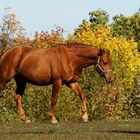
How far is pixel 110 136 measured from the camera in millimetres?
13406

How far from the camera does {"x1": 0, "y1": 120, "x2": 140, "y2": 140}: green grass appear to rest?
1343 centimetres

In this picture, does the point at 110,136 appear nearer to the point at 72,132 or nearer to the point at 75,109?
the point at 72,132

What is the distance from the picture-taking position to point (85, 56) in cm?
1919

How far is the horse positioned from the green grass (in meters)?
2.51

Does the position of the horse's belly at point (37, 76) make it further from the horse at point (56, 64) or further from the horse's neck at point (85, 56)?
the horse's neck at point (85, 56)

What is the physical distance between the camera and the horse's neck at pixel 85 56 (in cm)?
1914

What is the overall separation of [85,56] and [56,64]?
0.93 meters

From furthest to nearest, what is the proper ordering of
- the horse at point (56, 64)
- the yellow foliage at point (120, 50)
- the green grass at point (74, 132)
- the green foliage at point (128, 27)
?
1. the green foliage at point (128, 27)
2. the yellow foliage at point (120, 50)
3. the horse at point (56, 64)
4. the green grass at point (74, 132)

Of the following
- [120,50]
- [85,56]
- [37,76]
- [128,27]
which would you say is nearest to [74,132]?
[85,56]

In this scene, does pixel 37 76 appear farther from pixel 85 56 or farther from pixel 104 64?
pixel 104 64

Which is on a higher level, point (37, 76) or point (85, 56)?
point (85, 56)

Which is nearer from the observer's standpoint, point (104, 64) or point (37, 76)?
point (104, 64)

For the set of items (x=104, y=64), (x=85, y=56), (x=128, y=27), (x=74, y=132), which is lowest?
(x=128, y=27)

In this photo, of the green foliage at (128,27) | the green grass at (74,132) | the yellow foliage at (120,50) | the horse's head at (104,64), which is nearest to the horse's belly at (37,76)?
the horse's head at (104,64)
